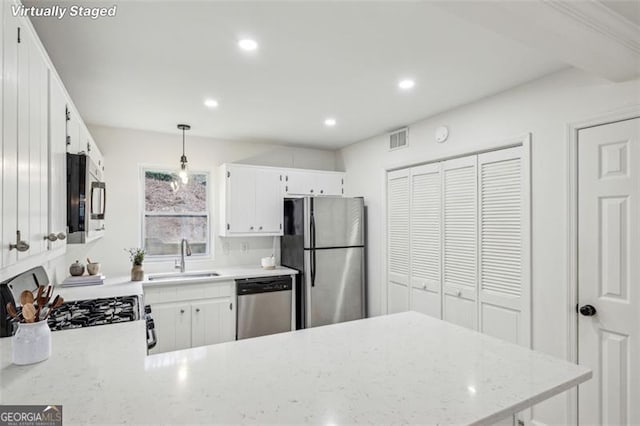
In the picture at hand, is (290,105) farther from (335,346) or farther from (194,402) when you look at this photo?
(194,402)

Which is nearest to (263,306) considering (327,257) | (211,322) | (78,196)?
(211,322)

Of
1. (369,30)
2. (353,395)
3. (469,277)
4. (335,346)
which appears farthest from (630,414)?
(369,30)

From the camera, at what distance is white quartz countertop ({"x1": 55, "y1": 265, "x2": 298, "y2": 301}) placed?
2.77 meters

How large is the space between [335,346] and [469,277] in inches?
78.3

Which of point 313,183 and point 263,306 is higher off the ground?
point 313,183

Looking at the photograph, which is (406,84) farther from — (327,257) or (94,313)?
(94,313)

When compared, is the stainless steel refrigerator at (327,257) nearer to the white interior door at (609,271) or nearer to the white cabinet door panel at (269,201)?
the white cabinet door panel at (269,201)

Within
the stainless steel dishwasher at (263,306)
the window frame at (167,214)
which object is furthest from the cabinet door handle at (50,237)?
the window frame at (167,214)

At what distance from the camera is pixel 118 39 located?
1.96 m

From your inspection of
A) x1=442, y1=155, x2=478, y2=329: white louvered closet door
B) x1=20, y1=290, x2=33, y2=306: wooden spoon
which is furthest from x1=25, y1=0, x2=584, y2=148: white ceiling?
x1=20, y1=290, x2=33, y2=306: wooden spoon

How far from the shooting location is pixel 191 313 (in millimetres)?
3588

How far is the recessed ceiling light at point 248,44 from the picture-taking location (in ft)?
6.48

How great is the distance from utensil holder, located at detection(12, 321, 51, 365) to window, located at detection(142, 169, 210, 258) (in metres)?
2.71

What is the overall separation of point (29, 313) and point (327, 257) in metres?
3.03
